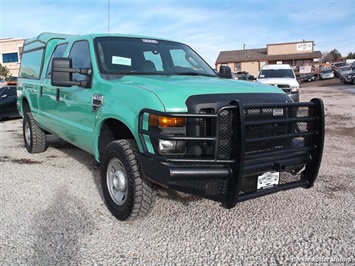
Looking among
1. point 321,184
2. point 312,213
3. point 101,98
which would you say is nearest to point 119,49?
point 101,98

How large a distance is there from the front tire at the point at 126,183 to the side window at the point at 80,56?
3.76ft

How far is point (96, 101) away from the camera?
3729mm

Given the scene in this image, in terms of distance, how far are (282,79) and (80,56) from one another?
36.4 feet

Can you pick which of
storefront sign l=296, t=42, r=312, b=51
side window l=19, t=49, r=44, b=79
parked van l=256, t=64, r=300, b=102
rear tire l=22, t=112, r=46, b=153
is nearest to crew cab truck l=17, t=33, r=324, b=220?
side window l=19, t=49, r=44, b=79

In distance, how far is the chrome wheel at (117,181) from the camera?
11.3 feet

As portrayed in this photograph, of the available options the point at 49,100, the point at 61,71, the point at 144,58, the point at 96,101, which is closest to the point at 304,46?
the point at 49,100

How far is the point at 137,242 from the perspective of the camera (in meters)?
3.06

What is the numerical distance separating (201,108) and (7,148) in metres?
5.79

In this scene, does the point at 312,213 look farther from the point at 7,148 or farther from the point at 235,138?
the point at 7,148

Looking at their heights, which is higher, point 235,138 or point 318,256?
point 235,138

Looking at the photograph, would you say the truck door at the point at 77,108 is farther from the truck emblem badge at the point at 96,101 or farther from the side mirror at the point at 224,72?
the side mirror at the point at 224,72

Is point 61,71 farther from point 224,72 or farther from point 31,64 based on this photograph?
point 31,64

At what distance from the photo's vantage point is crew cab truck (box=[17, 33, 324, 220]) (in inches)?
110

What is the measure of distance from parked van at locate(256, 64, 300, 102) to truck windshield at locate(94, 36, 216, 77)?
29.7ft
